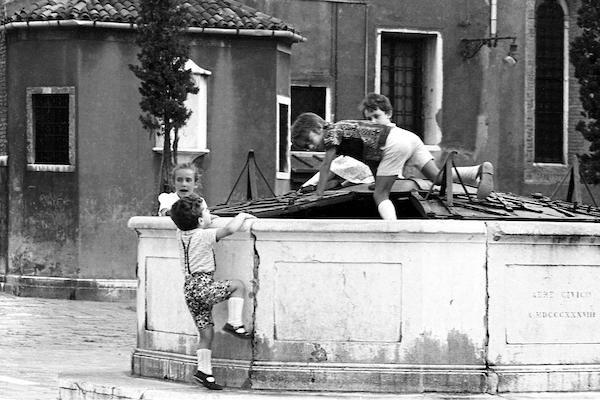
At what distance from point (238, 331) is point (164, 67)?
45.8 feet

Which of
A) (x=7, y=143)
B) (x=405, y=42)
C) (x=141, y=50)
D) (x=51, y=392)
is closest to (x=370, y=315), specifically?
(x=51, y=392)

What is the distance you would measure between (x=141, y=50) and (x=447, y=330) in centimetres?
1495

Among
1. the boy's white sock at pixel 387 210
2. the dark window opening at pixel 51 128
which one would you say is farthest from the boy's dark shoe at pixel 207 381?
the dark window opening at pixel 51 128

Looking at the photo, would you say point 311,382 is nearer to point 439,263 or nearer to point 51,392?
point 439,263

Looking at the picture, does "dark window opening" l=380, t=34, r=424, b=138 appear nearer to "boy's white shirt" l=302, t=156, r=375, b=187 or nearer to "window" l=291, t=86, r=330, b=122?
"window" l=291, t=86, r=330, b=122

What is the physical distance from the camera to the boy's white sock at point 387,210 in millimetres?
12859

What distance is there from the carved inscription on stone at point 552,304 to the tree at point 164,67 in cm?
1366

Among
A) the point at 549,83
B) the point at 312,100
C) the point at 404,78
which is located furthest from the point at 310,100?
the point at 549,83

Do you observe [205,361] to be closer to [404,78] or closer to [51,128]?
[51,128]

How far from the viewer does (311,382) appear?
12141mm

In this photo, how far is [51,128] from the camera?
27.2m

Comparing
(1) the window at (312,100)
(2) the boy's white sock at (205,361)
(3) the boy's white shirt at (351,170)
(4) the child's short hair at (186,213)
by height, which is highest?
(1) the window at (312,100)

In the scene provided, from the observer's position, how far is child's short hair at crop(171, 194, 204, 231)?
12344 millimetres

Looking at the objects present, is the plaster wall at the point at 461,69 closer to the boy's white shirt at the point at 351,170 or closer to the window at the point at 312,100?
the window at the point at 312,100
